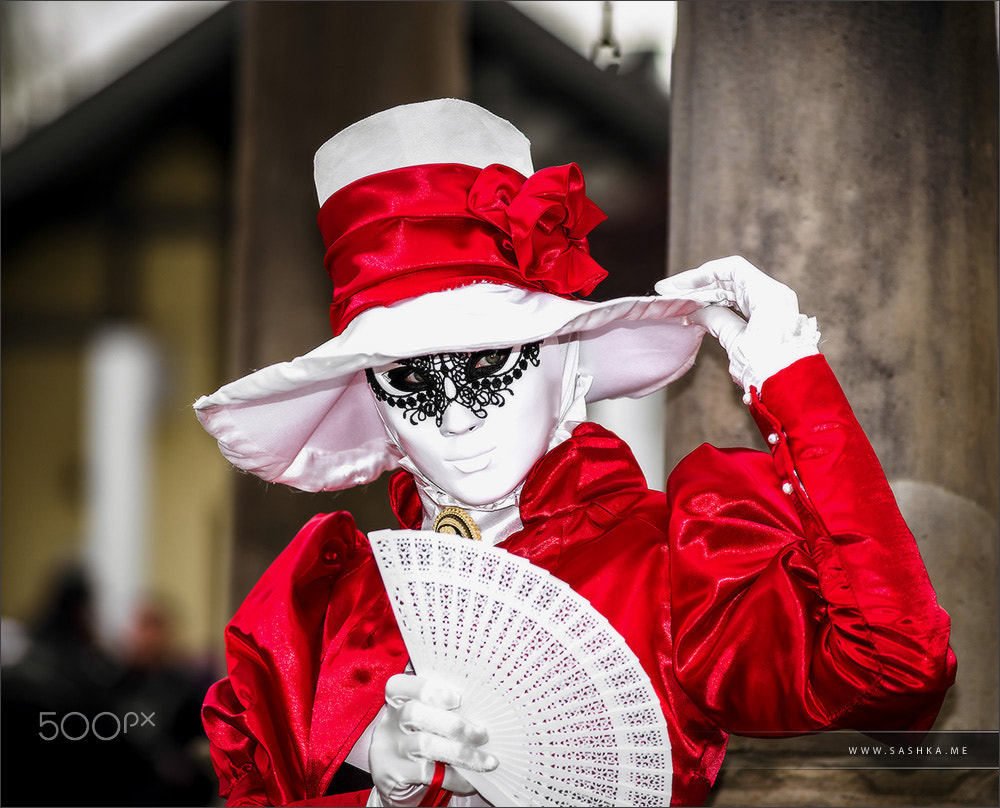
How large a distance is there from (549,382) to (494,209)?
8.9 inches

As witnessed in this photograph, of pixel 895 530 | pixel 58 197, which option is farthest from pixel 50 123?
pixel 895 530

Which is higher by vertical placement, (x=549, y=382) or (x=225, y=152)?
(x=225, y=152)

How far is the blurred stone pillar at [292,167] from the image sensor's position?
3.16 metres

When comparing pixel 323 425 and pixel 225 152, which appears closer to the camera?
pixel 323 425

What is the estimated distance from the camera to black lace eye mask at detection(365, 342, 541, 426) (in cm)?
125

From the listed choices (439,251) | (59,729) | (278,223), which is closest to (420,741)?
(439,251)

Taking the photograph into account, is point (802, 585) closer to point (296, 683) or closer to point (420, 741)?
point (420, 741)

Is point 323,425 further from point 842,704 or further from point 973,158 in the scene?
point 973,158

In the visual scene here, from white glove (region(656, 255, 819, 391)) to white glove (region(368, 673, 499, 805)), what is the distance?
0.47 m

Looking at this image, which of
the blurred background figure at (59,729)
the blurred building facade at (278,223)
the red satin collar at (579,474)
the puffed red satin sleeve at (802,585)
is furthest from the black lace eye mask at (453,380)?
the blurred background figure at (59,729)

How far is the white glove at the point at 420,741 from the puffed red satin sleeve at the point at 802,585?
10.0 inches

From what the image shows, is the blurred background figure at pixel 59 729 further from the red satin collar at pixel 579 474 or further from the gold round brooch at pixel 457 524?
the red satin collar at pixel 579 474

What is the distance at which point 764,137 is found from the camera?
1.64 m

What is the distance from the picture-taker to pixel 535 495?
132cm
